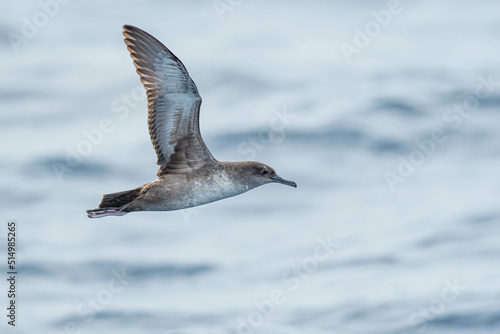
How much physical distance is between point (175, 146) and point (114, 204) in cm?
146

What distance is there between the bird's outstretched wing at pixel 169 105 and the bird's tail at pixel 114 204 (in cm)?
75

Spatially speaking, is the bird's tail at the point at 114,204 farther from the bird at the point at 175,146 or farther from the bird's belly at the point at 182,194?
the bird's belly at the point at 182,194

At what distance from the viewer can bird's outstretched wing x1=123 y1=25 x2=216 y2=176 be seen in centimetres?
1564

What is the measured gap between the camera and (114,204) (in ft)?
50.0

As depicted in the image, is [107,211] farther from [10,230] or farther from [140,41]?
[10,230]

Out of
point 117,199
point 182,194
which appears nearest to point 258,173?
point 182,194

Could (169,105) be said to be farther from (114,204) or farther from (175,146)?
(114,204)

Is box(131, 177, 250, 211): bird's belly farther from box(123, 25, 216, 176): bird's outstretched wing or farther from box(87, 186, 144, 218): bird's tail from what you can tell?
box(123, 25, 216, 176): bird's outstretched wing

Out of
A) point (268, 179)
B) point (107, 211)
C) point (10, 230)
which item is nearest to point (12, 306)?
point (10, 230)

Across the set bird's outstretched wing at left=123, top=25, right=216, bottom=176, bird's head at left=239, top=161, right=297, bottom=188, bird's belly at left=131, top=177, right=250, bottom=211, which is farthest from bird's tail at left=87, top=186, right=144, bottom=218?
bird's head at left=239, top=161, right=297, bottom=188

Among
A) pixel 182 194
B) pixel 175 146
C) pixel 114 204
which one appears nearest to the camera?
pixel 182 194

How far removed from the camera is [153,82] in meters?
15.9

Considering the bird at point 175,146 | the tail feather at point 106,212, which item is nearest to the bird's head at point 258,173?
the bird at point 175,146

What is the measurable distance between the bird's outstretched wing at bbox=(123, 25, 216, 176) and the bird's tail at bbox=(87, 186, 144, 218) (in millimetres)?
749
